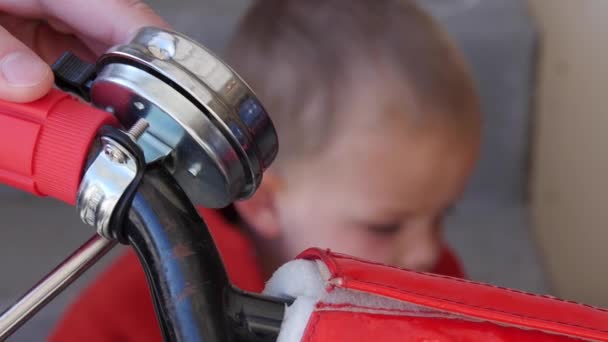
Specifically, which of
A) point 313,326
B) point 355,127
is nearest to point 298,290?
point 313,326

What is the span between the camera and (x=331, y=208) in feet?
2.23

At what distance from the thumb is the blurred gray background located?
590mm

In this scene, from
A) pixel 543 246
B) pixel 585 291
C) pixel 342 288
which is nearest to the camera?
pixel 342 288

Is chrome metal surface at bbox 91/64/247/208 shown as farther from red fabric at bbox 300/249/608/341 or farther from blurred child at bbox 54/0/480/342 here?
blurred child at bbox 54/0/480/342

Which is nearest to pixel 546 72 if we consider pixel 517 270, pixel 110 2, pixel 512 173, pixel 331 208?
pixel 512 173

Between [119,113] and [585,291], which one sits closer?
[119,113]

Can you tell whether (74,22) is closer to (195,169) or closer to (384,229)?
(195,169)

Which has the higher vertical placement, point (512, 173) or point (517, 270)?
point (512, 173)

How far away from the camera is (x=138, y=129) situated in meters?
0.21

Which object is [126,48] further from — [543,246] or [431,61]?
[543,246]

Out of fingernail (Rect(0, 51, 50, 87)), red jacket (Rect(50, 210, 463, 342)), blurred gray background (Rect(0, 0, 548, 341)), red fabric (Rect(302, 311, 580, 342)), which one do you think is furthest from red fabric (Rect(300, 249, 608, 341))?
blurred gray background (Rect(0, 0, 548, 341))

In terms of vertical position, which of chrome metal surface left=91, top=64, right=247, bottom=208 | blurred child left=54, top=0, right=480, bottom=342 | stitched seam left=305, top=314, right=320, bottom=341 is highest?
blurred child left=54, top=0, right=480, bottom=342

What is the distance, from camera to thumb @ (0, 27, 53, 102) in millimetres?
226

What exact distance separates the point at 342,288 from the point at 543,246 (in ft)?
2.77
